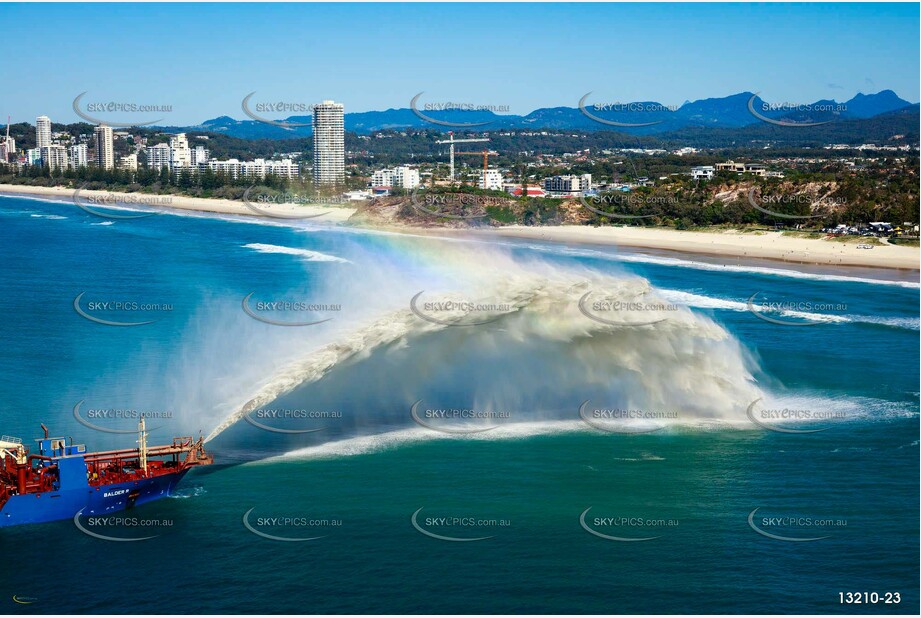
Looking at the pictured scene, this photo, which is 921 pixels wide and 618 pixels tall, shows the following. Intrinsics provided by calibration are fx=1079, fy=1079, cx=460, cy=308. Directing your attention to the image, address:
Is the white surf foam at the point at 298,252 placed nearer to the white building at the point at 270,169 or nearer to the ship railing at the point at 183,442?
the ship railing at the point at 183,442

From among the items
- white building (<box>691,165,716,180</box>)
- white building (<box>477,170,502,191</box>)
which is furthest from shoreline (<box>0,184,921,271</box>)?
white building (<box>691,165,716,180</box>)

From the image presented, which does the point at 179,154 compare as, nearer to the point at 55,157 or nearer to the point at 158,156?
the point at 158,156

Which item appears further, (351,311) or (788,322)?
(788,322)

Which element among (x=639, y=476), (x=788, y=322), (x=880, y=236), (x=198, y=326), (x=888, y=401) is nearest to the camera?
(x=639, y=476)

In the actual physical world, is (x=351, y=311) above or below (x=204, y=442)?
above

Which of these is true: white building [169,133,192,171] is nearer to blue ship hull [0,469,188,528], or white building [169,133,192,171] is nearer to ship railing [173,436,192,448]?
ship railing [173,436,192,448]

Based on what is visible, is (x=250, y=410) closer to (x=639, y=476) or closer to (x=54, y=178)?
(x=639, y=476)

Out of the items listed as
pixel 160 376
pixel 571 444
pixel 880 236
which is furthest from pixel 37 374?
pixel 880 236

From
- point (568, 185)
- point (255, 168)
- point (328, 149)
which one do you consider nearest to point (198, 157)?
point (255, 168)
